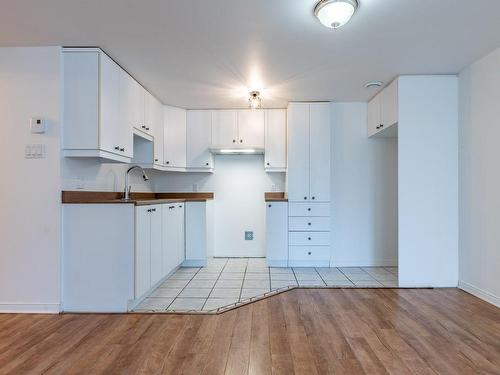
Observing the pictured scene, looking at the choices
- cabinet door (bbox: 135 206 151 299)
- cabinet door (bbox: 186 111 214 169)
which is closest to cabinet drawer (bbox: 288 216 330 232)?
cabinet door (bbox: 186 111 214 169)

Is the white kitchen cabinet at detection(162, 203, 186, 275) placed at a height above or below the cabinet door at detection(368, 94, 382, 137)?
below

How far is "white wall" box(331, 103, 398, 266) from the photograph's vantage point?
12.6 ft

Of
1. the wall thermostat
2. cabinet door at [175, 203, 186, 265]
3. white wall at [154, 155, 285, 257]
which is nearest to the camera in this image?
the wall thermostat

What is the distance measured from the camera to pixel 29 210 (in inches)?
92.4

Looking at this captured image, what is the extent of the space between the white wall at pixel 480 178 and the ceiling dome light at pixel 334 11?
5.06 feet

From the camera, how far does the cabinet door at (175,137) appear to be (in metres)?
3.94

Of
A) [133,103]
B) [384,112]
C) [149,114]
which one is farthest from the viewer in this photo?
[149,114]

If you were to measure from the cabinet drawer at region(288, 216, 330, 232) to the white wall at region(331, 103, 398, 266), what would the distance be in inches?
5.4

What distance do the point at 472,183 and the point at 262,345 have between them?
7.77ft

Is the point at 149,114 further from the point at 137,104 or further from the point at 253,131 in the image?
the point at 253,131

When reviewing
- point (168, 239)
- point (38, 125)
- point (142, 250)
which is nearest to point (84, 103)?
point (38, 125)

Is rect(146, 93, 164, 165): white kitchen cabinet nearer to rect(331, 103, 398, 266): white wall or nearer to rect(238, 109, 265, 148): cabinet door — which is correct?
rect(238, 109, 265, 148): cabinet door

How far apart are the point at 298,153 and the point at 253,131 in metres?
0.70

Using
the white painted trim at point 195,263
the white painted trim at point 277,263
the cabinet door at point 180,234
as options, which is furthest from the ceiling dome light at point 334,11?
the white painted trim at point 195,263
